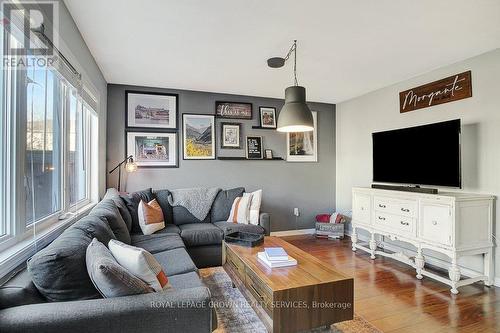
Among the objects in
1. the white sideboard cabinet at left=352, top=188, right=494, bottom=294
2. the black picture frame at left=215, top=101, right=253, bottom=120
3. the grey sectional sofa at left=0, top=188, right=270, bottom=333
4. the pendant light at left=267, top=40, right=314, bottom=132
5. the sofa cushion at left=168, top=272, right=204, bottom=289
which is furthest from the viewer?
the black picture frame at left=215, top=101, right=253, bottom=120

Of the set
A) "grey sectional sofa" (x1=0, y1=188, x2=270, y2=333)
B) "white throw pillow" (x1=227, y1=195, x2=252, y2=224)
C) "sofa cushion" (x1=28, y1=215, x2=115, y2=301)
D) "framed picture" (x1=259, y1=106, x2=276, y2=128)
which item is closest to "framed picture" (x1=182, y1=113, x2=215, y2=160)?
"framed picture" (x1=259, y1=106, x2=276, y2=128)

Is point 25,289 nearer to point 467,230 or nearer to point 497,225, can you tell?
point 467,230

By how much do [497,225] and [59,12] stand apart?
14.1 feet

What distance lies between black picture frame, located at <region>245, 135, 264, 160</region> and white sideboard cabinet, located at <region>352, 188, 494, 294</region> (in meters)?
2.11

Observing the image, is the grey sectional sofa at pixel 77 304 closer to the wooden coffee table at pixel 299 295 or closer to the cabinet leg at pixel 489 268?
the wooden coffee table at pixel 299 295

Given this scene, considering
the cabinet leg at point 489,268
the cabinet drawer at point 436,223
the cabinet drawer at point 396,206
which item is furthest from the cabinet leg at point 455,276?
the cabinet drawer at point 396,206

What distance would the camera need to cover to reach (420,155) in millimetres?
3193

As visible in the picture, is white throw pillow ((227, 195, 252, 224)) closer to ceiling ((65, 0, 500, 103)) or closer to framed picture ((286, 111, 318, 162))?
framed picture ((286, 111, 318, 162))

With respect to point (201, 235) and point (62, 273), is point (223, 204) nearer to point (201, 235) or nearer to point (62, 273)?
point (201, 235)

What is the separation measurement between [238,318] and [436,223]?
2.20 metres

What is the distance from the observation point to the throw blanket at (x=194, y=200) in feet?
12.0

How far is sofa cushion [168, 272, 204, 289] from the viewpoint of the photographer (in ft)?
5.70

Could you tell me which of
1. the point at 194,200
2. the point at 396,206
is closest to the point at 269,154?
the point at 194,200

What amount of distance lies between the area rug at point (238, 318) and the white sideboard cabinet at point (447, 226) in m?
1.24
